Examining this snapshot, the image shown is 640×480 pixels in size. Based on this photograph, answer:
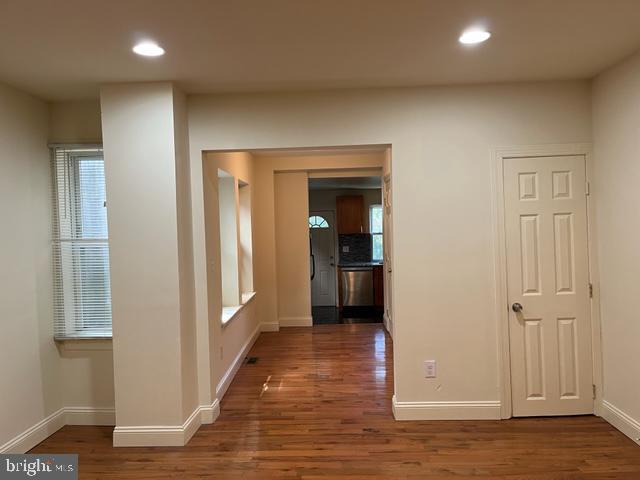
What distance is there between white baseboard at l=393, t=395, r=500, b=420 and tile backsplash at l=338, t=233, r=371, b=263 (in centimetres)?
576

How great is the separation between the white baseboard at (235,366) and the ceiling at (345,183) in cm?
292

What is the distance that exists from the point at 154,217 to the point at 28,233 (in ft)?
3.13

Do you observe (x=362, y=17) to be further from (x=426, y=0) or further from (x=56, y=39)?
(x=56, y=39)

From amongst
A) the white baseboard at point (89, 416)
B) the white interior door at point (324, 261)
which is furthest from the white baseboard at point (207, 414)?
the white interior door at point (324, 261)

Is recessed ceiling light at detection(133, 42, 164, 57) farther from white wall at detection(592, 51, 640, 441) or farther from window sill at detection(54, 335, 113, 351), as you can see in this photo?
white wall at detection(592, 51, 640, 441)

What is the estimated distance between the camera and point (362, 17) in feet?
6.88

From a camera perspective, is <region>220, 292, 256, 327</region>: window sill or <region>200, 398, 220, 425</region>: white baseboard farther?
<region>220, 292, 256, 327</region>: window sill

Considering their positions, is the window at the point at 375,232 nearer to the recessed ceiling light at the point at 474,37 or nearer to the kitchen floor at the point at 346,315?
the kitchen floor at the point at 346,315

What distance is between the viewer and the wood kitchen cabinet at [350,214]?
28.9ft

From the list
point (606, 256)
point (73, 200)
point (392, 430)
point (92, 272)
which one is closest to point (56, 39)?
point (73, 200)

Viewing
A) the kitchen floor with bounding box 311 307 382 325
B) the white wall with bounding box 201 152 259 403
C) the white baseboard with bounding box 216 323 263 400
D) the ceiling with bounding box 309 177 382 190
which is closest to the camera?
the white wall with bounding box 201 152 259 403

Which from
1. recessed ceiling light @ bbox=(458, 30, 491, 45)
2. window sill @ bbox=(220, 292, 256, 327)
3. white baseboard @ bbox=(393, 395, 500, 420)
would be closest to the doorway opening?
window sill @ bbox=(220, 292, 256, 327)

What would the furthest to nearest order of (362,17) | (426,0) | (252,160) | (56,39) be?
1. (252,160)
2. (56,39)
3. (362,17)
4. (426,0)

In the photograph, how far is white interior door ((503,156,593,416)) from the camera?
3174mm
